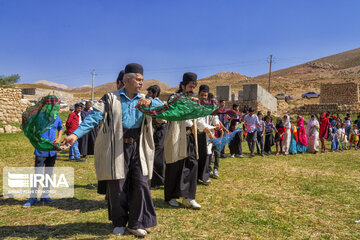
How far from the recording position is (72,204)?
454cm

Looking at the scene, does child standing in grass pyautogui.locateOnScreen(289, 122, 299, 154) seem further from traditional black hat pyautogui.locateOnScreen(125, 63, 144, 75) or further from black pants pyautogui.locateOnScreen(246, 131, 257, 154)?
traditional black hat pyautogui.locateOnScreen(125, 63, 144, 75)

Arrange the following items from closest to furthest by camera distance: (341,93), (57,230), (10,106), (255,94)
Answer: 1. (57,230)
2. (10,106)
3. (255,94)
4. (341,93)

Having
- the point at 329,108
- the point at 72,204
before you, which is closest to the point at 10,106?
the point at 72,204

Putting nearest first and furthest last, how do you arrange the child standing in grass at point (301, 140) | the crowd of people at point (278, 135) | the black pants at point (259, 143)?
1. the crowd of people at point (278, 135)
2. the black pants at point (259, 143)
3. the child standing in grass at point (301, 140)

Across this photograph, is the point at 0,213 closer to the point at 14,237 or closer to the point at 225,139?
the point at 14,237

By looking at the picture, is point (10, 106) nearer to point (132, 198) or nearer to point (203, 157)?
point (203, 157)

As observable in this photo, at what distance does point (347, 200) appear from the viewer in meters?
4.86

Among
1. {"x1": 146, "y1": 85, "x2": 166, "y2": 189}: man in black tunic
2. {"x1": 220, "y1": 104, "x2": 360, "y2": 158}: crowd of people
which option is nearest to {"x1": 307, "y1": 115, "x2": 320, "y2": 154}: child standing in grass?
{"x1": 220, "y1": 104, "x2": 360, "y2": 158}: crowd of people

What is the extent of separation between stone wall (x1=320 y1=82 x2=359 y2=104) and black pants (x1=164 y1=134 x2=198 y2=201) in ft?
93.7

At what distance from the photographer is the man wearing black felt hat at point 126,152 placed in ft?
10.5

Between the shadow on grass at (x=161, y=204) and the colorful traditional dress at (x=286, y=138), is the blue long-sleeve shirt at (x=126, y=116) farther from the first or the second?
the colorful traditional dress at (x=286, y=138)

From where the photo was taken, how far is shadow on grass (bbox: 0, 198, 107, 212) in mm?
4340

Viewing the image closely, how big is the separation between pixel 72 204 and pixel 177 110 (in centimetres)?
254

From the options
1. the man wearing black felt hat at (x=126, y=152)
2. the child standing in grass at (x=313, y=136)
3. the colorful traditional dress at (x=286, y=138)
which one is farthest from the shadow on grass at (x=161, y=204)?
the child standing in grass at (x=313, y=136)
